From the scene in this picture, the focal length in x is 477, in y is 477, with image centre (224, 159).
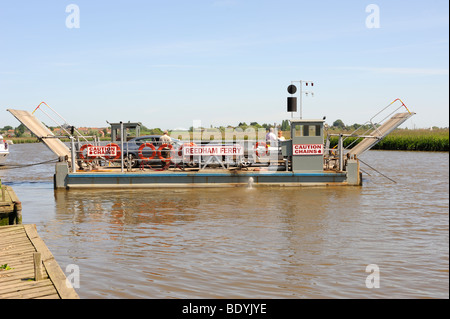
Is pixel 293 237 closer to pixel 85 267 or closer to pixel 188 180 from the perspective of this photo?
pixel 85 267

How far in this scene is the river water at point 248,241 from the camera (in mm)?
8070

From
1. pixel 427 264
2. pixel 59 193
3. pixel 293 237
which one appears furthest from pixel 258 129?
pixel 427 264

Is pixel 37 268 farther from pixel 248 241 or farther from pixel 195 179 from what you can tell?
pixel 195 179

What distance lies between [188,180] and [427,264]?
41.7 feet

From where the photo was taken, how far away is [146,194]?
63.5ft

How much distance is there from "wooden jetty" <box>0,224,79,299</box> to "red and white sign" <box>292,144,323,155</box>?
1297 cm

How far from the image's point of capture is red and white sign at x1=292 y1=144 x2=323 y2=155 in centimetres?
2027

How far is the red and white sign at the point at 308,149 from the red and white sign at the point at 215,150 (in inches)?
95.7

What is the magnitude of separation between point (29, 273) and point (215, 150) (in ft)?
47.4

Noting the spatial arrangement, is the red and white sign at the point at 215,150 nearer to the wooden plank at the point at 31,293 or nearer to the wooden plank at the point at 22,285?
→ the wooden plank at the point at 22,285

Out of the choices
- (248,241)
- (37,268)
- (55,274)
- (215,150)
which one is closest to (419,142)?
(215,150)

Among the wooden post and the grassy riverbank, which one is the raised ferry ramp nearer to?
the wooden post

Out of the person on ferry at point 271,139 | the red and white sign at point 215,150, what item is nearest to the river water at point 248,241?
the red and white sign at point 215,150

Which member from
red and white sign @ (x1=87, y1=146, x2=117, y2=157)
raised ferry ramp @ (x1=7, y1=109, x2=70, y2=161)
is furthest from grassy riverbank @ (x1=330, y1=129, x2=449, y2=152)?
raised ferry ramp @ (x1=7, y1=109, x2=70, y2=161)
